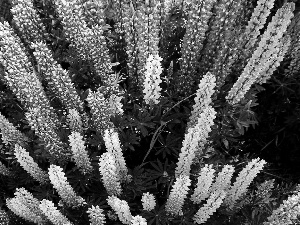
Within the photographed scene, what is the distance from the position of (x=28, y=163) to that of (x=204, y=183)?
1567 millimetres

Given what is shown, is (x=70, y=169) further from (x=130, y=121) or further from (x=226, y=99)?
(x=226, y=99)

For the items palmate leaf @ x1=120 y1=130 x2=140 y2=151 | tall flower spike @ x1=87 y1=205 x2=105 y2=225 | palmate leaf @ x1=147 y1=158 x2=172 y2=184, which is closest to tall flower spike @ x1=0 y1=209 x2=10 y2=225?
tall flower spike @ x1=87 y1=205 x2=105 y2=225

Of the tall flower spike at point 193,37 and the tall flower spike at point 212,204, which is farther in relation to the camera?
the tall flower spike at point 193,37

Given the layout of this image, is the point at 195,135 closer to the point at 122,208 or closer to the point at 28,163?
the point at 122,208

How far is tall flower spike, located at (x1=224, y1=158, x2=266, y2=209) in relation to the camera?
122 inches

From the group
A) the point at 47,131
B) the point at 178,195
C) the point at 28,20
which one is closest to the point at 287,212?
the point at 178,195

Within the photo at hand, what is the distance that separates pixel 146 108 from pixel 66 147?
912mm

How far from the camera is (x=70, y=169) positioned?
13.1ft

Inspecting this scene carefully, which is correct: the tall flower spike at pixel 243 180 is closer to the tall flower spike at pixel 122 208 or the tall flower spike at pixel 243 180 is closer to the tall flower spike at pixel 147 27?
the tall flower spike at pixel 122 208

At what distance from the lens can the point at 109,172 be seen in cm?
312

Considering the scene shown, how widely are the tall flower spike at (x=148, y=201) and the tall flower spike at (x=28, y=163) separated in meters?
1.05

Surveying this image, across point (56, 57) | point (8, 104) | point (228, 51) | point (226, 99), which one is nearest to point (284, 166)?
point (226, 99)

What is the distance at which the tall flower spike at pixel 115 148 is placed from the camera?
9.96 ft

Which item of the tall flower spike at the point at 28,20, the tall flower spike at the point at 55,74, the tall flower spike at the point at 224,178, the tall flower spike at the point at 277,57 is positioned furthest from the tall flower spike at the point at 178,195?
the tall flower spike at the point at 28,20
